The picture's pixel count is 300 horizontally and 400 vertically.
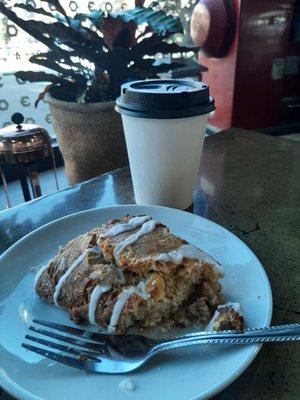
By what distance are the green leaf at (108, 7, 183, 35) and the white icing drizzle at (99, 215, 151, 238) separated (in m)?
0.84

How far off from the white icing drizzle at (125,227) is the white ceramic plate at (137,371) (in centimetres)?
13

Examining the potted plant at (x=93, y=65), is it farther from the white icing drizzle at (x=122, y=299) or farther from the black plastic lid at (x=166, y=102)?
the white icing drizzle at (x=122, y=299)

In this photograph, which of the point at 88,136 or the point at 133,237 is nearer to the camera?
the point at 133,237

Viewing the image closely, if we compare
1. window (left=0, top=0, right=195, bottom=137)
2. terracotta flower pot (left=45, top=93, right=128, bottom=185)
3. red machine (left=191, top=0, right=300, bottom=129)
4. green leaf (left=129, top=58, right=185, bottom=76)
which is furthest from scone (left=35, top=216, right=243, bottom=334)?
red machine (left=191, top=0, right=300, bottom=129)

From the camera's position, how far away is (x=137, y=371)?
0.41 meters

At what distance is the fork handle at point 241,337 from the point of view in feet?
1.28

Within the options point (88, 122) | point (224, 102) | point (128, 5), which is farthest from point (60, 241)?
point (224, 102)

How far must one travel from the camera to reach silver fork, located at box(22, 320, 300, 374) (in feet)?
1.31

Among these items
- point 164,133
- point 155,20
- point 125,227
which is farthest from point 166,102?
point 155,20

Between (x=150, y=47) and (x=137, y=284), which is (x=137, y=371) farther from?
(x=150, y=47)

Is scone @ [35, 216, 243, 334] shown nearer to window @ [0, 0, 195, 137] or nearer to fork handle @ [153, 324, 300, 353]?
fork handle @ [153, 324, 300, 353]

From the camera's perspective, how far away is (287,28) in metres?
2.13

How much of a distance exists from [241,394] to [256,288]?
15 centimetres

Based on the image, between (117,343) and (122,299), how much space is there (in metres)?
0.05
